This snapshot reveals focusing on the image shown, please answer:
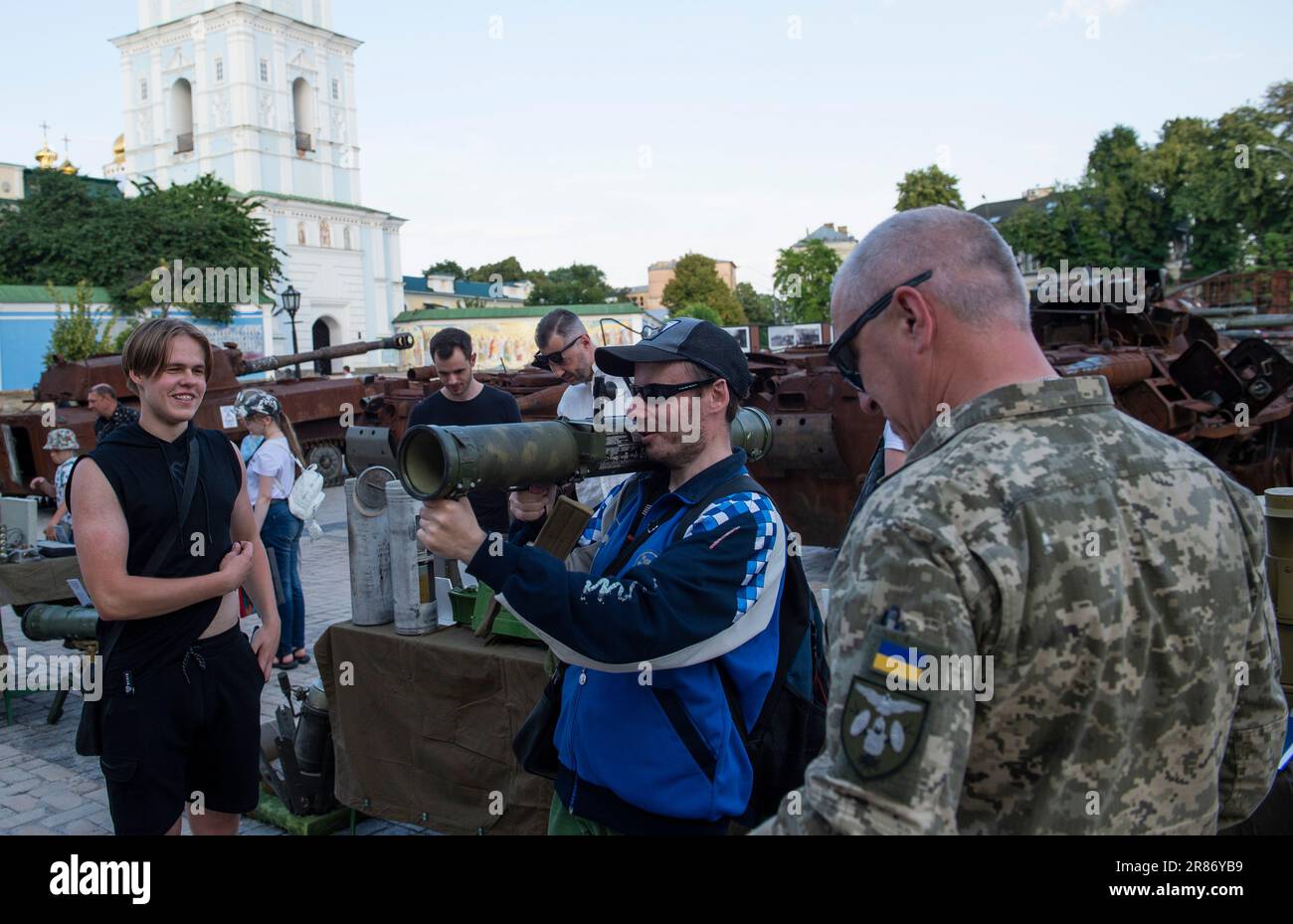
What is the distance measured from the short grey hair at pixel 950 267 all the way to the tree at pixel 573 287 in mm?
68806

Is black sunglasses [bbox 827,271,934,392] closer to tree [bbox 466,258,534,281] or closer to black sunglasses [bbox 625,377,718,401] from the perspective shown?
black sunglasses [bbox 625,377,718,401]

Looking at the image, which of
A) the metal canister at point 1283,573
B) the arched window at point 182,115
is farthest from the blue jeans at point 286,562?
the arched window at point 182,115

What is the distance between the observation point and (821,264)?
148 feet

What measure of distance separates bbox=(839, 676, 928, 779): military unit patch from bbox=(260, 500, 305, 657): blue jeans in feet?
20.2

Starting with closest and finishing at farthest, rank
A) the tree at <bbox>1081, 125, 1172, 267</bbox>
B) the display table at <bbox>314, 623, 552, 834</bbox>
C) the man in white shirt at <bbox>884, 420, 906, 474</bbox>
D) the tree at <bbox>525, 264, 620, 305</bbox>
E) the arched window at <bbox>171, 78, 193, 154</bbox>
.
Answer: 1. the man in white shirt at <bbox>884, 420, 906, 474</bbox>
2. the display table at <bbox>314, 623, 552, 834</bbox>
3. the tree at <bbox>1081, 125, 1172, 267</bbox>
4. the arched window at <bbox>171, 78, 193, 154</bbox>
5. the tree at <bbox>525, 264, 620, 305</bbox>

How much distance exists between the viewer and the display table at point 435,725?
147 inches

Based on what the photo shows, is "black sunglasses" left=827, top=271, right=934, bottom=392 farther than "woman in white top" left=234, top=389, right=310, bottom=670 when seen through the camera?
No

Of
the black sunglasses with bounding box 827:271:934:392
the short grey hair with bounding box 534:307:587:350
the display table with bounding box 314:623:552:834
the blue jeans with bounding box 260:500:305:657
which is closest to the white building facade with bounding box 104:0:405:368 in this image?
the blue jeans with bounding box 260:500:305:657

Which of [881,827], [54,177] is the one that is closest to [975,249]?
[881,827]

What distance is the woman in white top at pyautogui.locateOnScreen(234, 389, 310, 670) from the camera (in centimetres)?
675

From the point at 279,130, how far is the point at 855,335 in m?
56.5

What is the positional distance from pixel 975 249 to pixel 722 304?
65871 millimetres

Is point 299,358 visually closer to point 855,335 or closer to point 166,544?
point 166,544

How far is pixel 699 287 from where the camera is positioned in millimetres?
66562
